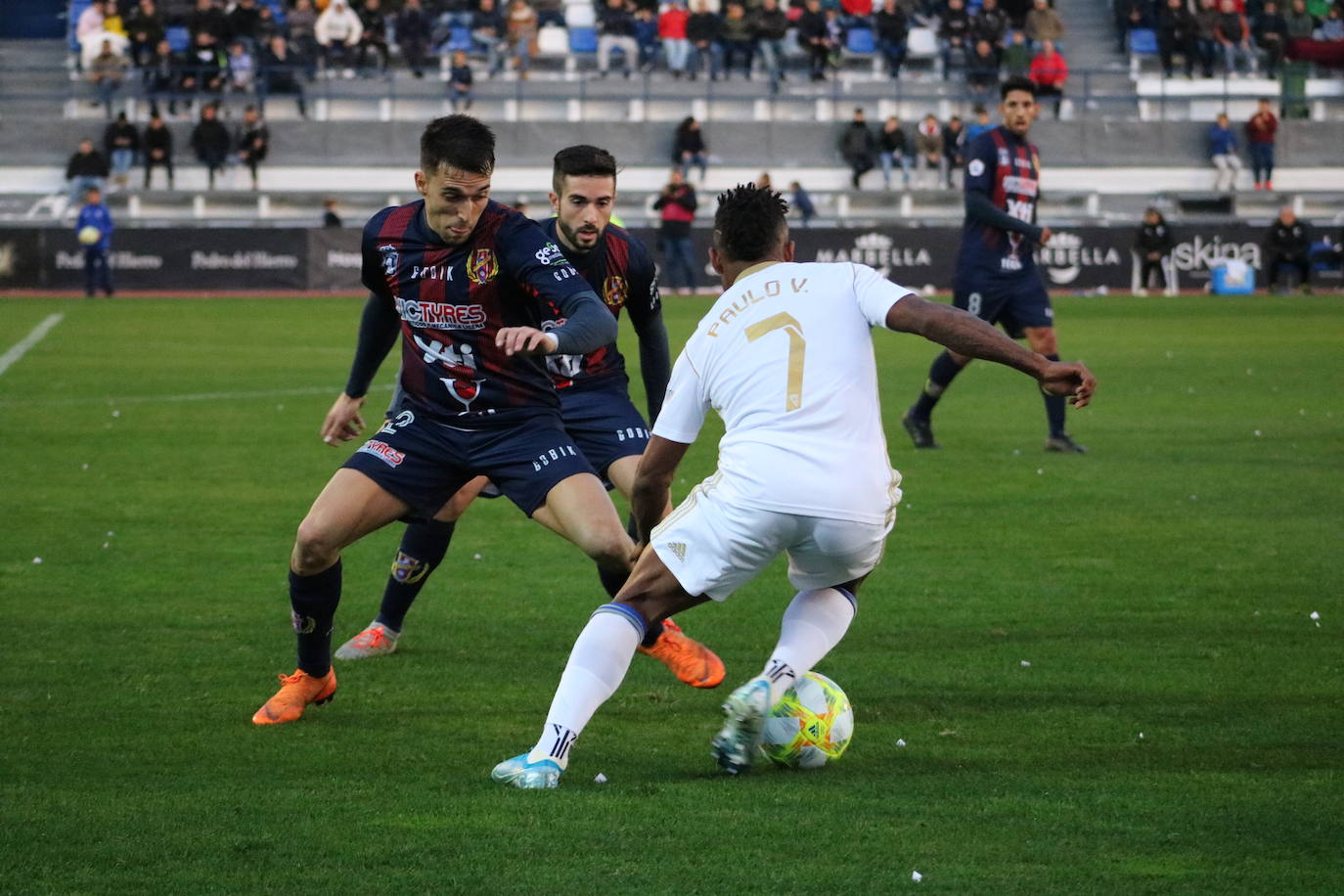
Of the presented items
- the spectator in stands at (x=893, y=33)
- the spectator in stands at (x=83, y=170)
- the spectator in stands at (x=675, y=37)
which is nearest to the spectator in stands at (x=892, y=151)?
the spectator in stands at (x=893, y=33)

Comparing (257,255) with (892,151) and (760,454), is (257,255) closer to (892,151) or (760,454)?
(892,151)

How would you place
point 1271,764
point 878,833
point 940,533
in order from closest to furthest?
point 878,833, point 1271,764, point 940,533

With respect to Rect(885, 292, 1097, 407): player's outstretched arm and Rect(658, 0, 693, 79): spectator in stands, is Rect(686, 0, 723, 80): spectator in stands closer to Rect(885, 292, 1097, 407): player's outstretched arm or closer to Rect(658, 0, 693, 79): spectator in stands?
Rect(658, 0, 693, 79): spectator in stands

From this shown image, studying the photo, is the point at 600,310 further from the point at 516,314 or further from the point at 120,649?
the point at 120,649

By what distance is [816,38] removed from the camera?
136ft

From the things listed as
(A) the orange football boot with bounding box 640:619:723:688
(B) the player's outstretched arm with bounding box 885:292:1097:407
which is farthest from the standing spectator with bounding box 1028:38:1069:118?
(B) the player's outstretched arm with bounding box 885:292:1097:407

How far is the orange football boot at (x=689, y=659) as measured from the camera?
6.66 metres

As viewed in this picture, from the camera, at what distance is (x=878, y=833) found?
15.4 feet

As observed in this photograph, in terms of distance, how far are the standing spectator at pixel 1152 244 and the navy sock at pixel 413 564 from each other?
95.3ft

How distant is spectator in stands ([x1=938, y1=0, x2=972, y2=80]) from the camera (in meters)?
41.7

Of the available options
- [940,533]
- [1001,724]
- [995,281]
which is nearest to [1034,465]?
[995,281]

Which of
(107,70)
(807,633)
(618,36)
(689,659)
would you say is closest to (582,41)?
(618,36)

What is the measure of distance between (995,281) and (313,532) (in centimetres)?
805

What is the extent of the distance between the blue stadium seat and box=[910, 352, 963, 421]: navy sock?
103 feet
